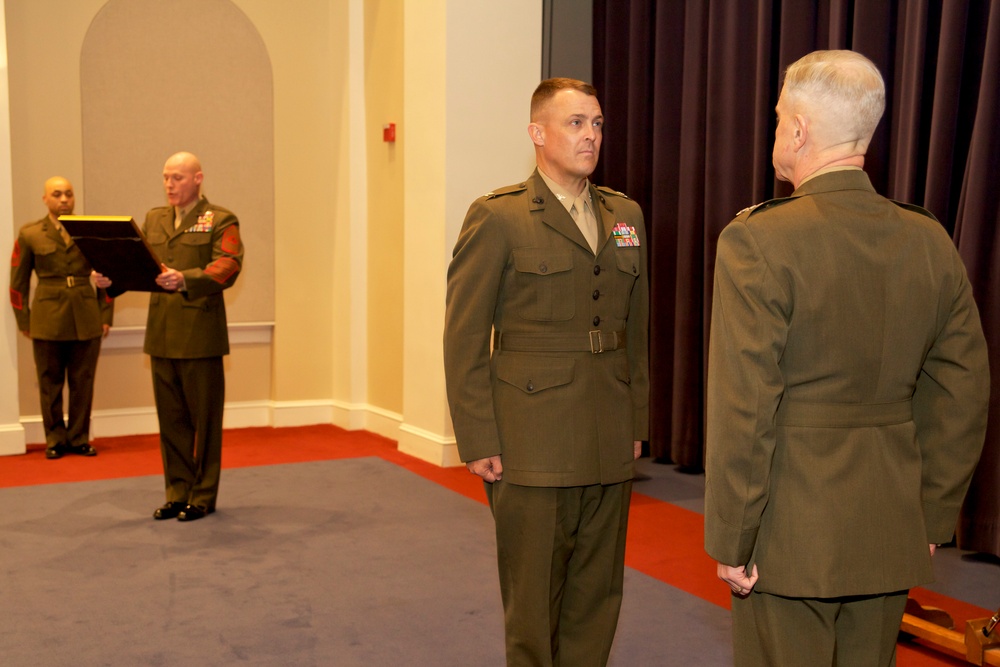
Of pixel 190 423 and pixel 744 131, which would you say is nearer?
pixel 190 423

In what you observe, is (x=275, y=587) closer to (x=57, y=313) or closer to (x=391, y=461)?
(x=391, y=461)

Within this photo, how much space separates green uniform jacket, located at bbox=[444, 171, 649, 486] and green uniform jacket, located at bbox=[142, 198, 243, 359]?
7.88ft

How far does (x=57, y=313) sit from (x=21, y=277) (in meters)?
0.32

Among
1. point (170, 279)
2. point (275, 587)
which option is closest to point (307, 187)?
point (170, 279)

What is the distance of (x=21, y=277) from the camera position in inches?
242

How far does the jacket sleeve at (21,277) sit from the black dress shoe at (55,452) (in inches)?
29.4

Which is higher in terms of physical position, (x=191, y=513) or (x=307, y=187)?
(x=307, y=187)

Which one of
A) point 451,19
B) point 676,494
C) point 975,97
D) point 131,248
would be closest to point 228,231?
point 131,248

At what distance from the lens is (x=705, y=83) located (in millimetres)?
5512

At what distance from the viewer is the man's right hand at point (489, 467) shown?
2346 millimetres

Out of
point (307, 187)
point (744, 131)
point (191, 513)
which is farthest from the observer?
point (307, 187)

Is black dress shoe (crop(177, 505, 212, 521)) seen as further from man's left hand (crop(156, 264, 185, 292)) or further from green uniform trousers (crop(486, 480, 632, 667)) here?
green uniform trousers (crop(486, 480, 632, 667))

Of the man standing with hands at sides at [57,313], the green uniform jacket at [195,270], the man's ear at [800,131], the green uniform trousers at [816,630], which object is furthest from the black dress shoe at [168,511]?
the man's ear at [800,131]

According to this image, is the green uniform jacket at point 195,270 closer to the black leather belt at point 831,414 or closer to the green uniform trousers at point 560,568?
the green uniform trousers at point 560,568
